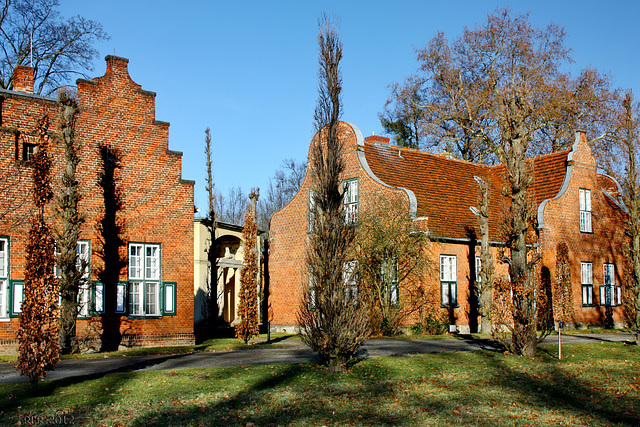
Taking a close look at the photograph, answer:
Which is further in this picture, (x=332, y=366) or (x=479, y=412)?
(x=332, y=366)

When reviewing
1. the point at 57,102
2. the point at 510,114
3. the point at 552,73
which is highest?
the point at 552,73

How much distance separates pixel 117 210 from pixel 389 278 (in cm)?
1022

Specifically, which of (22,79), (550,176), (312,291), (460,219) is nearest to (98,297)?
(22,79)

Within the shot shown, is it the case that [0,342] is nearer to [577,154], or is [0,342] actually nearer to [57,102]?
[57,102]

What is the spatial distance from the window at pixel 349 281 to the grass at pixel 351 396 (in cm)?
160

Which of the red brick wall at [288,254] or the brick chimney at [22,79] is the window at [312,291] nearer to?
the brick chimney at [22,79]

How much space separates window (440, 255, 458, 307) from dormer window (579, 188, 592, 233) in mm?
8971

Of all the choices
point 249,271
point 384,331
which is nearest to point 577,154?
point 384,331

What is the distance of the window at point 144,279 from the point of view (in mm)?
21391

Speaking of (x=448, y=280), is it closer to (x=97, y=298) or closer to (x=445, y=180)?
(x=445, y=180)

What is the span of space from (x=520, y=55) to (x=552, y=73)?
2328 millimetres

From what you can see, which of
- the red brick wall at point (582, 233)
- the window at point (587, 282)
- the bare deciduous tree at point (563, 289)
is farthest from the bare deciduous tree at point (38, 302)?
the window at point (587, 282)

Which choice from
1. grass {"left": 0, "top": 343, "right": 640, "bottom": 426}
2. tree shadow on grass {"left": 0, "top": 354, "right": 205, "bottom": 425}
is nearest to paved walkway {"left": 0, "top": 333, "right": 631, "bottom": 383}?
tree shadow on grass {"left": 0, "top": 354, "right": 205, "bottom": 425}

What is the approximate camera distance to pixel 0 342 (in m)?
18.6
